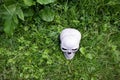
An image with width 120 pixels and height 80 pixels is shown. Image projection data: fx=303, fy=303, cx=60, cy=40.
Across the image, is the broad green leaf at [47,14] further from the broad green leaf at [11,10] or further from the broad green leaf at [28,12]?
the broad green leaf at [11,10]

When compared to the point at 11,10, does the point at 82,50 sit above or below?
below

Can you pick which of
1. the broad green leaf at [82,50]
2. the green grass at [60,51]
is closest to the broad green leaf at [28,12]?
the green grass at [60,51]

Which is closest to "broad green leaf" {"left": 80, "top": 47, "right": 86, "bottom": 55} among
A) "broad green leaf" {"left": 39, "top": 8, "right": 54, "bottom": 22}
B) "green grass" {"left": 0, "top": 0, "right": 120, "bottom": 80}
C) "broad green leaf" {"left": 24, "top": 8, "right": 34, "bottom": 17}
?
"green grass" {"left": 0, "top": 0, "right": 120, "bottom": 80}

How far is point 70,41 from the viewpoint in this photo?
2.38 meters

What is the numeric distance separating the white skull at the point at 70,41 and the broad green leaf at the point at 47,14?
7.4 inches

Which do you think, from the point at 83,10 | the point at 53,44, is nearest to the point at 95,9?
the point at 83,10

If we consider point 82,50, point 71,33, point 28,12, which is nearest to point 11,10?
point 28,12

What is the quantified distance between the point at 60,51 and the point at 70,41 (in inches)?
7.6

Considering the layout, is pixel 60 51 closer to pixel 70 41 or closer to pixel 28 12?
pixel 70 41

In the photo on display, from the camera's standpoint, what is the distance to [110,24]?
8.96ft

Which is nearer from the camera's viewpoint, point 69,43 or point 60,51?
point 69,43

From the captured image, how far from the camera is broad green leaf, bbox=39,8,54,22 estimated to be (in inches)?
104

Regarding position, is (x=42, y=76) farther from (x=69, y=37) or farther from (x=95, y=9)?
(x=95, y=9)

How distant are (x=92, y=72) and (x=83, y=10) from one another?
615 mm
